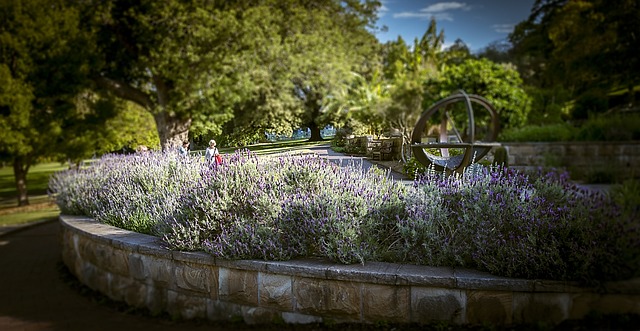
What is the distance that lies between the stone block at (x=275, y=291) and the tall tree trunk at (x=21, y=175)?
Result: 12.4 metres

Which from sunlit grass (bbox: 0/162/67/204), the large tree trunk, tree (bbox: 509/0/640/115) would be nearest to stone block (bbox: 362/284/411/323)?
the large tree trunk

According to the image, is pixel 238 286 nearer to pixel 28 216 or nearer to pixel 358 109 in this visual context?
pixel 358 109

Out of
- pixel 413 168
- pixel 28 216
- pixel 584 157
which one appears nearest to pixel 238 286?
pixel 413 168

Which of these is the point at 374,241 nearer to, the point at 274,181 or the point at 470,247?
the point at 470,247

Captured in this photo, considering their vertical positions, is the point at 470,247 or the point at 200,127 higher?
the point at 200,127

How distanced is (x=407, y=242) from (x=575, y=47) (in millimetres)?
6952

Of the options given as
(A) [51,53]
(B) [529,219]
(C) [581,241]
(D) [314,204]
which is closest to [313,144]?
(D) [314,204]

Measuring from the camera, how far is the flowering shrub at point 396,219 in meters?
2.96

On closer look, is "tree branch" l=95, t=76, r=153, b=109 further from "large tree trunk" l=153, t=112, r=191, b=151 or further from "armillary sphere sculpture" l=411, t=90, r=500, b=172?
"armillary sphere sculpture" l=411, t=90, r=500, b=172

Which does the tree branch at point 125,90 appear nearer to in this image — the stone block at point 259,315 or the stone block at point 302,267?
the stone block at point 259,315

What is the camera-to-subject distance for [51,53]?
12.0 meters

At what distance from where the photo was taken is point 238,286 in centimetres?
358

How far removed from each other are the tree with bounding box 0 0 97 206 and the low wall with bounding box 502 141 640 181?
34.0 ft

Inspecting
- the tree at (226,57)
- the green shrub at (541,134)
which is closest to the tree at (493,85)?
the green shrub at (541,134)
